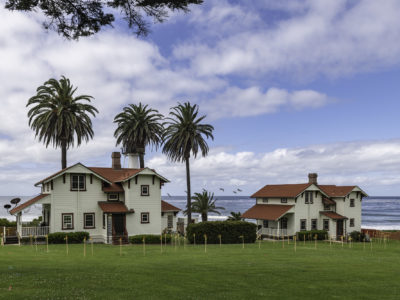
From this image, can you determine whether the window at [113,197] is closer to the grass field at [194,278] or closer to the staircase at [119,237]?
the staircase at [119,237]

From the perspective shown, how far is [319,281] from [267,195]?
132ft

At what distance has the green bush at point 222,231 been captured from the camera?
140 ft

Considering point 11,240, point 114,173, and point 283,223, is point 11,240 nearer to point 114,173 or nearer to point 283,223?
point 114,173

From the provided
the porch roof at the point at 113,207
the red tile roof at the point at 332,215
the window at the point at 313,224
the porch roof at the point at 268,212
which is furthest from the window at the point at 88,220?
the red tile roof at the point at 332,215

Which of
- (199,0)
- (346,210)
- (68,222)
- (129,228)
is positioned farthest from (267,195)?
(199,0)

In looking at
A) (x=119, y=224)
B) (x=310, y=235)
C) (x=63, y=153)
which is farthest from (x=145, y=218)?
(x=310, y=235)

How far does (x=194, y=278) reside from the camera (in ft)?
61.4

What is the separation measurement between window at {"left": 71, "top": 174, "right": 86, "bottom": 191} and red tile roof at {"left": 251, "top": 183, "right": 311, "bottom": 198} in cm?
2856

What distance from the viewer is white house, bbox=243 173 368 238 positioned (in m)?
54.6

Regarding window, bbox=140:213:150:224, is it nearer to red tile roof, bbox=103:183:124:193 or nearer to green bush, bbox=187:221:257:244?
red tile roof, bbox=103:183:124:193

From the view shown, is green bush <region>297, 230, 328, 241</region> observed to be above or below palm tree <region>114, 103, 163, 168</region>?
below

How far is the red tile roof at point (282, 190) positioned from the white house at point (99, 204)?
19.7 meters

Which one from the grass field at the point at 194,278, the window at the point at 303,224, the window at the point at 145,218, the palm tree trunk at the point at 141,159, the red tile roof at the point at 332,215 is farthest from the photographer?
the palm tree trunk at the point at 141,159

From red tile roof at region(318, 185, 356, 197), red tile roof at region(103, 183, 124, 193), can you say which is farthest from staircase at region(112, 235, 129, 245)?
red tile roof at region(318, 185, 356, 197)
